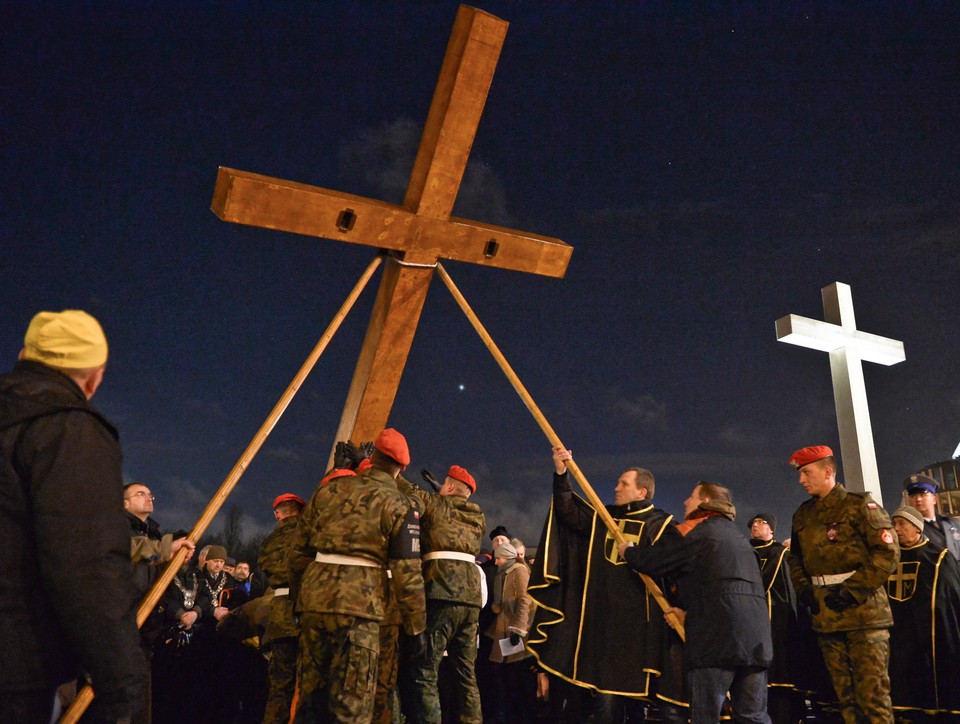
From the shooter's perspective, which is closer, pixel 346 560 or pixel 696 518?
pixel 346 560

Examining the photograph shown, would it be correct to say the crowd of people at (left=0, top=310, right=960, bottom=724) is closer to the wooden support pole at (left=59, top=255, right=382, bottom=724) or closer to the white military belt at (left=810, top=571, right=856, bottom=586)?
the white military belt at (left=810, top=571, right=856, bottom=586)

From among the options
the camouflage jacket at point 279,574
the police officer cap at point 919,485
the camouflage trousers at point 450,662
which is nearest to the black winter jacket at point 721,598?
the camouflage trousers at point 450,662

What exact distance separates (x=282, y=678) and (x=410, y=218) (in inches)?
147

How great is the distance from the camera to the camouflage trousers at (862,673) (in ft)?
17.1

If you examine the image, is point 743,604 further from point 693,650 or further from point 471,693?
point 471,693

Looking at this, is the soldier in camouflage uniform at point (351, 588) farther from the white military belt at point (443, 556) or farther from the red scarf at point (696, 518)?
the red scarf at point (696, 518)

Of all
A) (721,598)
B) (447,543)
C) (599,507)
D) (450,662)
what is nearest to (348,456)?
(447,543)

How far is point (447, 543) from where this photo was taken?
6398 millimetres

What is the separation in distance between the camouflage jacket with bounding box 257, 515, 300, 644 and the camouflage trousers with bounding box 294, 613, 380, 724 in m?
1.13

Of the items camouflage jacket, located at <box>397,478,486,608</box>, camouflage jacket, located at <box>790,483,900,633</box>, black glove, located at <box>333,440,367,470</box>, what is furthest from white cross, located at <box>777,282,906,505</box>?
black glove, located at <box>333,440,367,470</box>

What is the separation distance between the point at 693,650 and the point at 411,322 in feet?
10.7

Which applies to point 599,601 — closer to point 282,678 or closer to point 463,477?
point 463,477

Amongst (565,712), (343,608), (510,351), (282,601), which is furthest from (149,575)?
(510,351)

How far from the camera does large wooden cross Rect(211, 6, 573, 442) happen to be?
5.73 m
